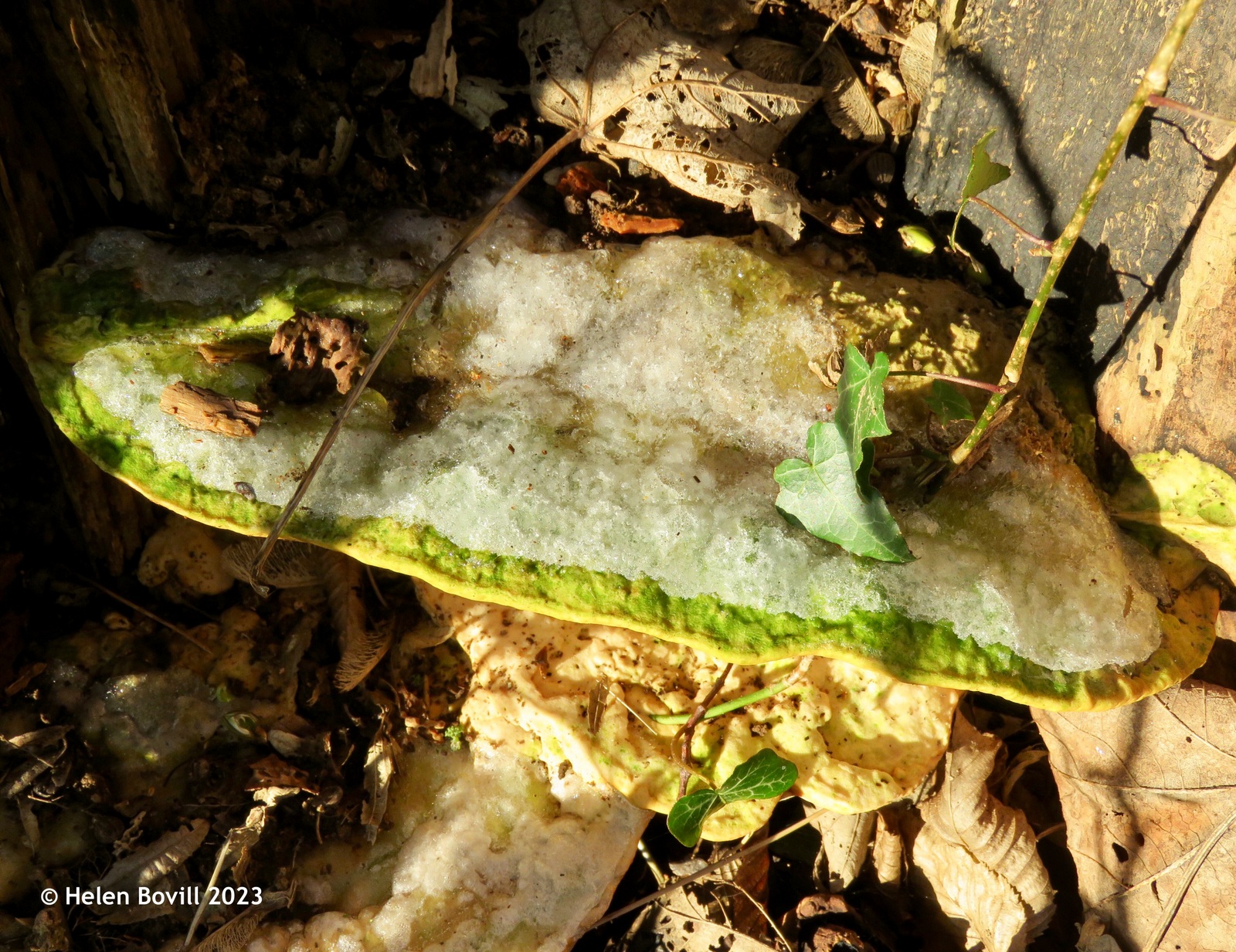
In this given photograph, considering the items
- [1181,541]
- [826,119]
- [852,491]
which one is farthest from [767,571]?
[826,119]

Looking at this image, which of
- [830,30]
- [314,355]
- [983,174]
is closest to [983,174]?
[983,174]

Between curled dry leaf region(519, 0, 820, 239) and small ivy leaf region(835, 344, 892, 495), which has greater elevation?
curled dry leaf region(519, 0, 820, 239)

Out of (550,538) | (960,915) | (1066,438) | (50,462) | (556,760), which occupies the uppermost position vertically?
(1066,438)

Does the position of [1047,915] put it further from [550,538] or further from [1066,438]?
[550,538]

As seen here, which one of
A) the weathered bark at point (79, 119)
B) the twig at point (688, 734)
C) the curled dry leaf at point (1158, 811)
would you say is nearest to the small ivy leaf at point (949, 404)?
the twig at point (688, 734)

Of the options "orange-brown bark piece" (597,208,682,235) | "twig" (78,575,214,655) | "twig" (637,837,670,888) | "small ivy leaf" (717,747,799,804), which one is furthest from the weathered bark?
"twig" (637,837,670,888)

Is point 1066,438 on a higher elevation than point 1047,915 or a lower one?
higher

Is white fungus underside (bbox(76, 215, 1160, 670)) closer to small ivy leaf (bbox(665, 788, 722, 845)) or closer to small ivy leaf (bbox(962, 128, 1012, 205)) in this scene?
small ivy leaf (bbox(962, 128, 1012, 205))
